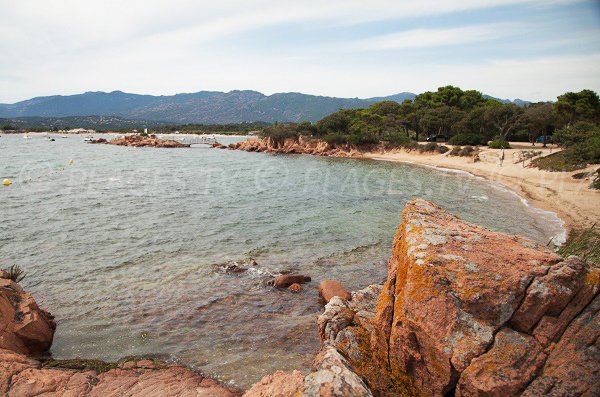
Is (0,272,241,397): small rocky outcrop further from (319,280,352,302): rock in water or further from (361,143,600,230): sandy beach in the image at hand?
(361,143,600,230): sandy beach

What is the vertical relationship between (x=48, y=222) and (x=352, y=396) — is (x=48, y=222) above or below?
below

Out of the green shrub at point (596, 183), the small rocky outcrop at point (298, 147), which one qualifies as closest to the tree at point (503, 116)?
the small rocky outcrop at point (298, 147)

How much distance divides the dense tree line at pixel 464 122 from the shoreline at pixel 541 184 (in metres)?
4.86

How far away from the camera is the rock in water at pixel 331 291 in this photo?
1202 centimetres

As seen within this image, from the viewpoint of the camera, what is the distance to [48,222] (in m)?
22.6

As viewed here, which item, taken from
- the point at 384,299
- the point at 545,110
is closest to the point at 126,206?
the point at 384,299

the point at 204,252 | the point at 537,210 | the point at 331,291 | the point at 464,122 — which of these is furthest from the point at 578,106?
the point at 204,252

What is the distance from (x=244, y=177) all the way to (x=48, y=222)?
26129 mm

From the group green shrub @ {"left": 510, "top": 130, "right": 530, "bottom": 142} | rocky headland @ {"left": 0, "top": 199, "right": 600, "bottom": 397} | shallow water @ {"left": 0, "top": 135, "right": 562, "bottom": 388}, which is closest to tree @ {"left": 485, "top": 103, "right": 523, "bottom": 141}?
green shrub @ {"left": 510, "top": 130, "right": 530, "bottom": 142}

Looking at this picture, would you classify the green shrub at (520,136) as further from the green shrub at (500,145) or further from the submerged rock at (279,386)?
the submerged rock at (279,386)

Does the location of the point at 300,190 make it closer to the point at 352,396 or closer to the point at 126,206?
the point at 126,206

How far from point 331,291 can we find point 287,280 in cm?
217

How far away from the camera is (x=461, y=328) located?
454cm

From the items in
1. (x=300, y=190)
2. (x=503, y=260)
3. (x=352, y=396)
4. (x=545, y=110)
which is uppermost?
(x=545, y=110)
